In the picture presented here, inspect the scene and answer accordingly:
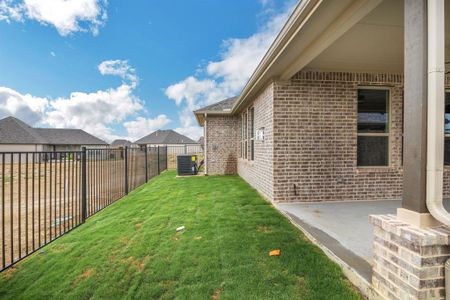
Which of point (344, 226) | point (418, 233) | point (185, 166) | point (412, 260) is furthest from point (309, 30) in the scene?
point (185, 166)

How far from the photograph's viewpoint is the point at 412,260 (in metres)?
1.59

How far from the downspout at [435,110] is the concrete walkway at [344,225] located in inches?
38.8

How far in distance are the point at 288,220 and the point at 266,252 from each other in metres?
1.23

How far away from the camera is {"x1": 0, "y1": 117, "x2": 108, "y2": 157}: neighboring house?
1121 inches

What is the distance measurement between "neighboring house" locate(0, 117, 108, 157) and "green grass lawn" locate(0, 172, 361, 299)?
22.0 metres

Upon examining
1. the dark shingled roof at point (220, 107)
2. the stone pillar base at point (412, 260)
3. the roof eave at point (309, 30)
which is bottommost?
the stone pillar base at point (412, 260)

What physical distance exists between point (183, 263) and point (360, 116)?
491 cm

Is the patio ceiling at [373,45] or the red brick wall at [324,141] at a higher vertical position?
the patio ceiling at [373,45]

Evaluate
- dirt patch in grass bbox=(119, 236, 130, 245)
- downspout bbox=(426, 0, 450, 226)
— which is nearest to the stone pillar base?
downspout bbox=(426, 0, 450, 226)

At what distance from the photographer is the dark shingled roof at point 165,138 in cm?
4343

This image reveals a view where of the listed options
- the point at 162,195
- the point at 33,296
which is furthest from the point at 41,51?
the point at 33,296

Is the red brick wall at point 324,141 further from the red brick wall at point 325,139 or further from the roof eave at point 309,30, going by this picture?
the roof eave at point 309,30

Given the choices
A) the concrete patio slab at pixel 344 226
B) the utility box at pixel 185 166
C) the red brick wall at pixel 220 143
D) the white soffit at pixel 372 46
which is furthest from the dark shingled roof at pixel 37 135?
the white soffit at pixel 372 46

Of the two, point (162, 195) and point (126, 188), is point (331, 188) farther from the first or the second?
point (126, 188)
